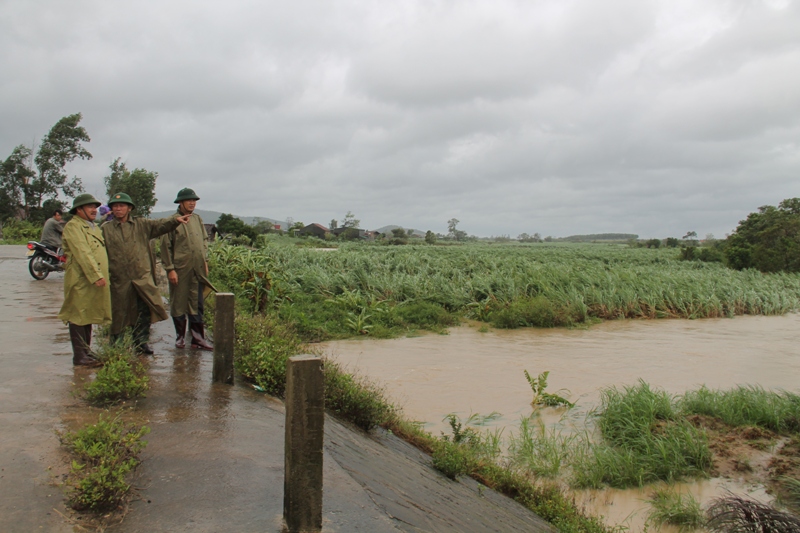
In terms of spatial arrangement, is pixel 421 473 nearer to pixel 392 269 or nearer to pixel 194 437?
pixel 194 437

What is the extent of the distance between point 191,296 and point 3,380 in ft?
6.14

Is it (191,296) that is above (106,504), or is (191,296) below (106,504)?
above

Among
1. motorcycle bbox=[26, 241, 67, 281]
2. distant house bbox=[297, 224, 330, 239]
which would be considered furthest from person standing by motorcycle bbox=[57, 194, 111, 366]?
distant house bbox=[297, 224, 330, 239]

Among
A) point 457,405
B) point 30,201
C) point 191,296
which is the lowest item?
point 457,405

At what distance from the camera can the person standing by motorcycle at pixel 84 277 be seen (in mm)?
4992

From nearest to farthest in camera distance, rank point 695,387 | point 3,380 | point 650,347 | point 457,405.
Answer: point 3,380 → point 457,405 → point 695,387 → point 650,347

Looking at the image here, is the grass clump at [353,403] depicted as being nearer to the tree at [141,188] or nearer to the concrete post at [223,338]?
the concrete post at [223,338]

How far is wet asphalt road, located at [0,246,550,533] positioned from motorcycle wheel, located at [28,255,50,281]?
7.68 meters

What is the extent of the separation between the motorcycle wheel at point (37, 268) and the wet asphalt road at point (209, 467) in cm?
768

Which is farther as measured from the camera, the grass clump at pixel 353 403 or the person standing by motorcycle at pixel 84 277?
the grass clump at pixel 353 403

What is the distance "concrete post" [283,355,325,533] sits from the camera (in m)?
2.66

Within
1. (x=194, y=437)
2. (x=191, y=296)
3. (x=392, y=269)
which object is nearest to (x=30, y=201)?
(x=392, y=269)

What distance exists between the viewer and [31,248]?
12.4 m

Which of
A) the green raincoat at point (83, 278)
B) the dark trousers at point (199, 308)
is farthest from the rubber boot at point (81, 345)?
the dark trousers at point (199, 308)
